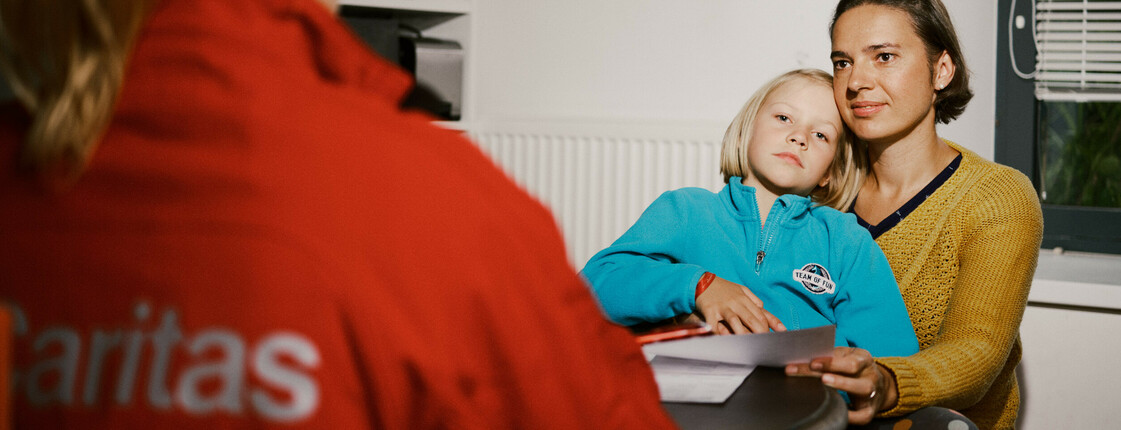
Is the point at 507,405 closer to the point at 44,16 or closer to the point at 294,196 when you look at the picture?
the point at 294,196

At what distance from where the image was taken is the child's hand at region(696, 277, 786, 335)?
1.23 m

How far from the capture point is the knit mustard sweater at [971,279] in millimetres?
1295

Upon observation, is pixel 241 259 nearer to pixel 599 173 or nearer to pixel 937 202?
pixel 937 202

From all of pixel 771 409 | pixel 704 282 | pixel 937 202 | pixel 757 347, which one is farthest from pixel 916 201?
pixel 771 409

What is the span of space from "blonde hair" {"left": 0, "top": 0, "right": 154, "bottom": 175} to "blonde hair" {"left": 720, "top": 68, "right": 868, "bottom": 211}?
4.09 ft

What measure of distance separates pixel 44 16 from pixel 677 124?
7.35 ft

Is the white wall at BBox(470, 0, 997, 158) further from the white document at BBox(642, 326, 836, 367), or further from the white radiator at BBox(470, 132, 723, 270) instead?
the white document at BBox(642, 326, 836, 367)

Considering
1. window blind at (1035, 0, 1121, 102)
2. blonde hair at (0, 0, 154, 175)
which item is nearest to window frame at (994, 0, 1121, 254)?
window blind at (1035, 0, 1121, 102)

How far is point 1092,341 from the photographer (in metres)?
2.14


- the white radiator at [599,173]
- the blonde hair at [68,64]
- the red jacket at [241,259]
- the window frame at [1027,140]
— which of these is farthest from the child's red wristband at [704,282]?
the window frame at [1027,140]

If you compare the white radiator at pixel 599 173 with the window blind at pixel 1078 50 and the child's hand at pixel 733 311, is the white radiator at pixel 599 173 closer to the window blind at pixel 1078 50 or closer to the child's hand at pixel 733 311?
the window blind at pixel 1078 50

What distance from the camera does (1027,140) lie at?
246cm

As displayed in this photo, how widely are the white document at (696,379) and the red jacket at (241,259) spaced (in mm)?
476

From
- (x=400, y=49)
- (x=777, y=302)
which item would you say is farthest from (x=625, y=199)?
(x=777, y=302)
